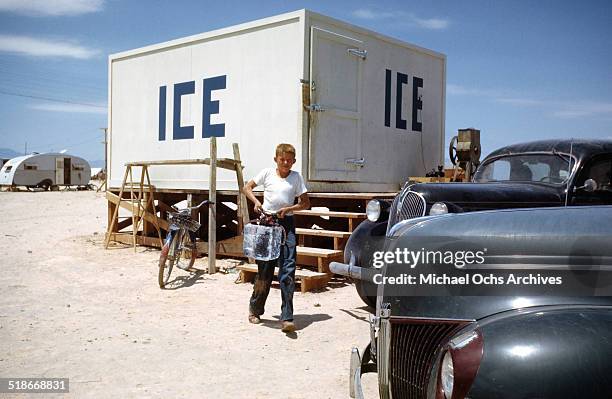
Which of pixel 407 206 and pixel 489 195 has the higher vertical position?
pixel 489 195

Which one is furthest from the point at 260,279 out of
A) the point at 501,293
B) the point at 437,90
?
the point at 437,90

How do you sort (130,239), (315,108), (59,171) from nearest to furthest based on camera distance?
(315,108) → (130,239) → (59,171)

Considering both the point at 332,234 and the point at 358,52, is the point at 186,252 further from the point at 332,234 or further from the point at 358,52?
the point at 358,52

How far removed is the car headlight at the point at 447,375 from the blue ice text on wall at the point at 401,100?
8.04 m

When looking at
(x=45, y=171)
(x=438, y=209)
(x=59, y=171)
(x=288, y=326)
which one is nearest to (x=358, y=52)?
(x=438, y=209)

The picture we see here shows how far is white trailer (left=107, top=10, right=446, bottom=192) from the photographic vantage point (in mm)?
8688

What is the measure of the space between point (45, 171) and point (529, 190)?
3248 cm

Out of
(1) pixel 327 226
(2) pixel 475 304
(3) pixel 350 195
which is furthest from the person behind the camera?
(1) pixel 327 226

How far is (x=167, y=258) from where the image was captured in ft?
24.9

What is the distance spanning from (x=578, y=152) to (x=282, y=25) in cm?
494

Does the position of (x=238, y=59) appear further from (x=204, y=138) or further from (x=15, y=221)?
(x=15, y=221)

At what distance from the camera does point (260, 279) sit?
220 inches
